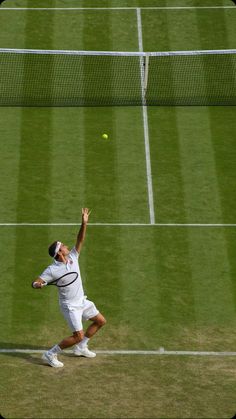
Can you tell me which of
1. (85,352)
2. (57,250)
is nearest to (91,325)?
(85,352)

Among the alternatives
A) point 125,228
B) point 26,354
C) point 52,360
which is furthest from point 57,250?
point 125,228

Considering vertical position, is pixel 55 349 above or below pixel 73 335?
below

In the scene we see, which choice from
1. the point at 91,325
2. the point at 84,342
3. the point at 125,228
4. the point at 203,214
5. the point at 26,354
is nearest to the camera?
the point at 84,342

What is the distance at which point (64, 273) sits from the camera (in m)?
18.5

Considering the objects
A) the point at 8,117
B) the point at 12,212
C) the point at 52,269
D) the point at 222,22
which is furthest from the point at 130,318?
the point at 222,22

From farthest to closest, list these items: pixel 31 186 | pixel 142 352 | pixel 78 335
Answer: pixel 31 186 → pixel 142 352 → pixel 78 335

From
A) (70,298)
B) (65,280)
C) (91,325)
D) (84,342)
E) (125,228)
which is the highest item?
(125,228)

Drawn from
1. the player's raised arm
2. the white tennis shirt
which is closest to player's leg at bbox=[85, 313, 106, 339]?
the white tennis shirt

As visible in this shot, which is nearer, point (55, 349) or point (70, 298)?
point (70, 298)

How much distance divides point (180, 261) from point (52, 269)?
4854mm

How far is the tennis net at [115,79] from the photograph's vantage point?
28.7 m

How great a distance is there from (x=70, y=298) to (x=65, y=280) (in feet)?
1.27

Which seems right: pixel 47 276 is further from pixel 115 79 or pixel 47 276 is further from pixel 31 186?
pixel 115 79

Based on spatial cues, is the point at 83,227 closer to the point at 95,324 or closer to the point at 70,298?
the point at 70,298
